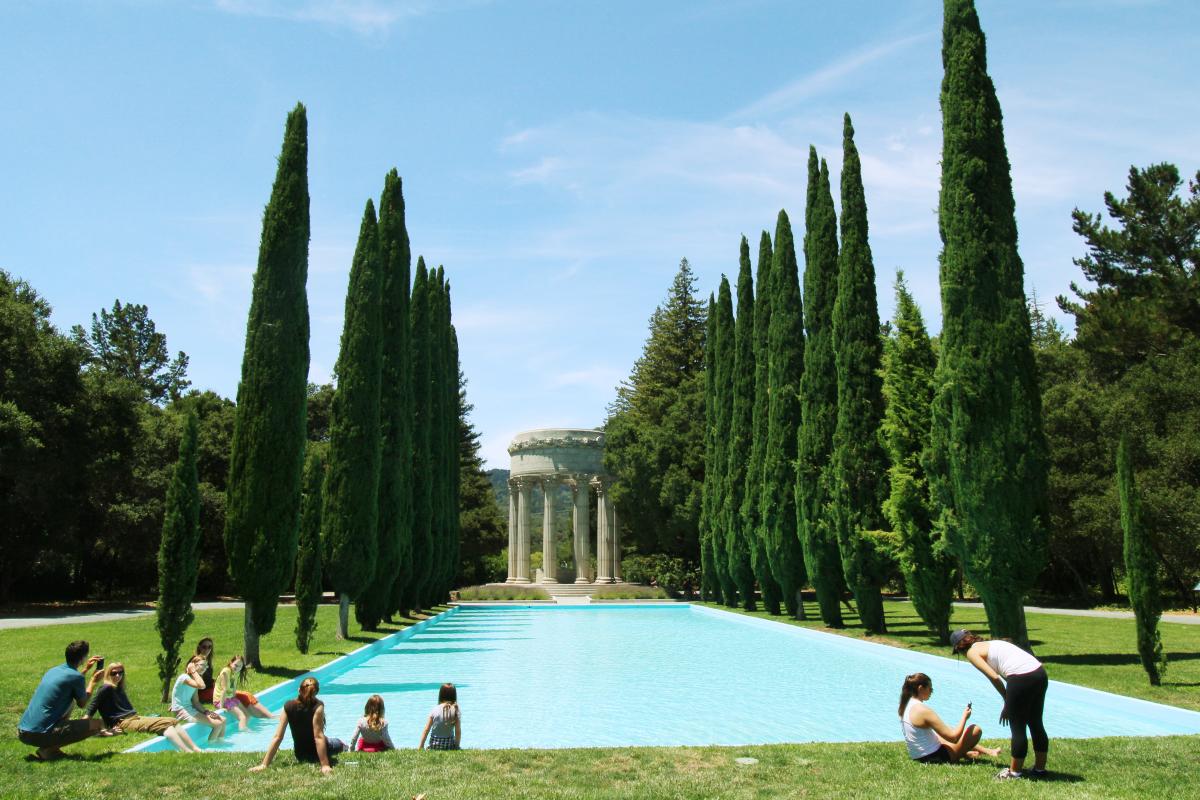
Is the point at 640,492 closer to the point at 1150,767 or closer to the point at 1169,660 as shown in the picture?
the point at 1169,660

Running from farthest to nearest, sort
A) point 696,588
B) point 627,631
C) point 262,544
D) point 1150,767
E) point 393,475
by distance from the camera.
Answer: point 696,588
point 627,631
point 393,475
point 262,544
point 1150,767

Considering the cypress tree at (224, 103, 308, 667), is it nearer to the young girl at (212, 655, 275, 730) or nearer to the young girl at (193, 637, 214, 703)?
the young girl at (193, 637, 214, 703)

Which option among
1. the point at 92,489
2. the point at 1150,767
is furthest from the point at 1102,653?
the point at 92,489

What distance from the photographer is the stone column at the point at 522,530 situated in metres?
50.9

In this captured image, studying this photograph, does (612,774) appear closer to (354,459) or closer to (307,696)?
(307,696)

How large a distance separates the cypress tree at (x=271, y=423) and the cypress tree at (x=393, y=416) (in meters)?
5.86

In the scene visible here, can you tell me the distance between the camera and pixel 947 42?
16.4 meters

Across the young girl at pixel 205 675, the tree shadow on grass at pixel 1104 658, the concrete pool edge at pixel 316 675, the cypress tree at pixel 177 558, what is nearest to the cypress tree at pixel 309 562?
the concrete pool edge at pixel 316 675

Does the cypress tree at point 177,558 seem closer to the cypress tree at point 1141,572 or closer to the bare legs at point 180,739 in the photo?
the bare legs at point 180,739

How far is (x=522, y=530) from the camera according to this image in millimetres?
51969

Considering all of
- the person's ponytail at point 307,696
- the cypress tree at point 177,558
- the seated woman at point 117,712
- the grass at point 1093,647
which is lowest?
the grass at point 1093,647

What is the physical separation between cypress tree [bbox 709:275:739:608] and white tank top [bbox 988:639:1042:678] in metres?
26.0

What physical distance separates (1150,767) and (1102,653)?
994 centimetres

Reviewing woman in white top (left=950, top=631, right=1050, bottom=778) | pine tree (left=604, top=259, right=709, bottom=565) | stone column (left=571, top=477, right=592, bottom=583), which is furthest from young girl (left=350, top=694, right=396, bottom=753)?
stone column (left=571, top=477, right=592, bottom=583)
